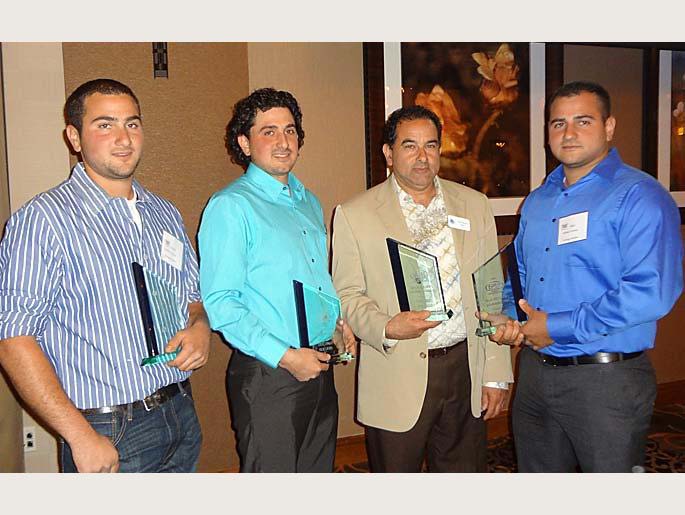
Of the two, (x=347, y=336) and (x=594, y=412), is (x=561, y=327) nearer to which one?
(x=594, y=412)

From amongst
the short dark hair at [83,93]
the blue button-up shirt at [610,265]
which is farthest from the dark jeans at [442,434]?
the short dark hair at [83,93]

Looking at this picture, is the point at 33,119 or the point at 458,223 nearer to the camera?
the point at 458,223

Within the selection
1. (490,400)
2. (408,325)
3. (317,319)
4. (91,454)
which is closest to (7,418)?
(91,454)

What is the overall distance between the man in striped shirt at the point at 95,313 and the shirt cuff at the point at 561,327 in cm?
126

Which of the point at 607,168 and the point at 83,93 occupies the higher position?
the point at 83,93

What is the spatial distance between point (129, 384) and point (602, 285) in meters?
1.68

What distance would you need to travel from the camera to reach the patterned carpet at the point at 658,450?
366 cm

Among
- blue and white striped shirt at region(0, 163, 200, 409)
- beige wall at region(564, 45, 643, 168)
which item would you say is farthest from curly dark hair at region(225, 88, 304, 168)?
beige wall at region(564, 45, 643, 168)

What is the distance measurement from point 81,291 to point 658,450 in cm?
376

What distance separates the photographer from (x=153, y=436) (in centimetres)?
188

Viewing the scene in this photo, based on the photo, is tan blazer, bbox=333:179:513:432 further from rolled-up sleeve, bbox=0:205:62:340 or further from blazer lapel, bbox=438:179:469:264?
rolled-up sleeve, bbox=0:205:62:340

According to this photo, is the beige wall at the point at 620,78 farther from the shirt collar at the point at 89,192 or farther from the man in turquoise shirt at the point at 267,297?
the shirt collar at the point at 89,192

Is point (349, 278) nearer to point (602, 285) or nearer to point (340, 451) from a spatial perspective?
point (602, 285)
